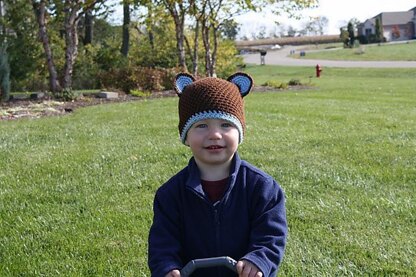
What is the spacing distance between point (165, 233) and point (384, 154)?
15.4ft

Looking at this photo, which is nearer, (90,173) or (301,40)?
(90,173)

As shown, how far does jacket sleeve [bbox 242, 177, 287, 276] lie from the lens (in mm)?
2270

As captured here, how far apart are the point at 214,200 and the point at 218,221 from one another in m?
0.09

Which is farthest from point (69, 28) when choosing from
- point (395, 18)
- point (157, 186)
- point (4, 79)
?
point (395, 18)

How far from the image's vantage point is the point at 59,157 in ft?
21.9

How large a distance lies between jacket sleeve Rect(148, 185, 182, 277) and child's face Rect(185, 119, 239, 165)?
0.77 ft

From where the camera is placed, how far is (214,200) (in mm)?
2396

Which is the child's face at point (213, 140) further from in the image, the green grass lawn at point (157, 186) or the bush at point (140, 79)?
the bush at point (140, 79)

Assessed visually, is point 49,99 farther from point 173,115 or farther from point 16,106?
point 173,115

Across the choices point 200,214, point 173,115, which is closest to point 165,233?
point 200,214

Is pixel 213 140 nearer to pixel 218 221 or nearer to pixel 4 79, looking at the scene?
pixel 218 221

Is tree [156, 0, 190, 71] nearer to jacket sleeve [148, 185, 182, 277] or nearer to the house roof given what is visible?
jacket sleeve [148, 185, 182, 277]

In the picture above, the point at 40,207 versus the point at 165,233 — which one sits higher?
the point at 165,233

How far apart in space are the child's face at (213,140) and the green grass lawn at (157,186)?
4.41ft
